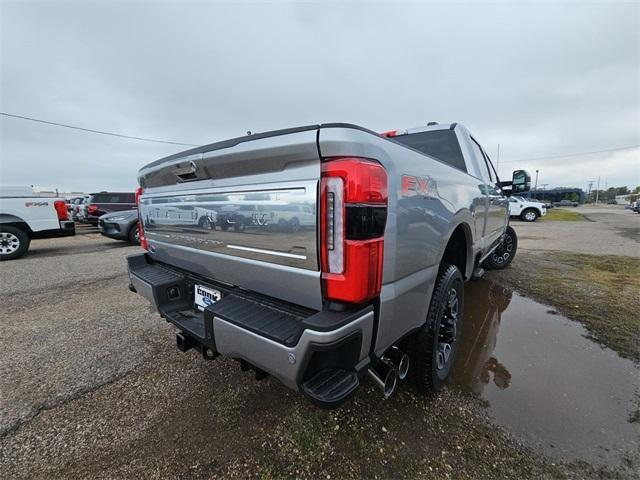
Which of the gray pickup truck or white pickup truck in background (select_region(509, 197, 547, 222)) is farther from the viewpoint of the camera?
white pickup truck in background (select_region(509, 197, 547, 222))

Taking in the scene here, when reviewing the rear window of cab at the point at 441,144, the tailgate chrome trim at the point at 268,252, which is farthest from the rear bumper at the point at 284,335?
the rear window of cab at the point at 441,144

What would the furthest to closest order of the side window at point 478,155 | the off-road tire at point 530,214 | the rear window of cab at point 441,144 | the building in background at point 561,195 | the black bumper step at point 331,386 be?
1. the building in background at point 561,195
2. the off-road tire at point 530,214
3. the side window at point 478,155
4. the rear window of cab at point 441,144
5. the black bumper step at point 331,386

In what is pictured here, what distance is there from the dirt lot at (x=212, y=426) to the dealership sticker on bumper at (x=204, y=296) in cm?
69

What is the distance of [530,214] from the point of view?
18828 mm

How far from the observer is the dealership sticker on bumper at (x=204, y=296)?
1928 mm

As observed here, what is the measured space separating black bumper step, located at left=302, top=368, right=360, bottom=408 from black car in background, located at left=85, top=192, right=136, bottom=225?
1505cm

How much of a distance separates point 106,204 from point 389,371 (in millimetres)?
15777

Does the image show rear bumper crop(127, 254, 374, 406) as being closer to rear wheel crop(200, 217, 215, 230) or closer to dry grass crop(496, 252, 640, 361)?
rear wheel crop(200, 217, 215, 230)

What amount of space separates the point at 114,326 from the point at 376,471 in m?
3.14

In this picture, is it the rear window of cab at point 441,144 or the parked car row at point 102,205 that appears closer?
the rear window of cab at point 441,144

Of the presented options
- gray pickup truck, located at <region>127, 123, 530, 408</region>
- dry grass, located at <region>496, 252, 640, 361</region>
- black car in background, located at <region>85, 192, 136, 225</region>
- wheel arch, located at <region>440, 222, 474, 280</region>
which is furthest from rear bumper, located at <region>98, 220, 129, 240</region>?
dry grass, located at <region>496, 252, 640, 361</region>

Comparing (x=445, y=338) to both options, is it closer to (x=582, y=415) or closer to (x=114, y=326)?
(x=582, y=415)

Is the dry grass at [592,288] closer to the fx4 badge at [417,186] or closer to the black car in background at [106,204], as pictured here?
the fx4 badge at [417,186]

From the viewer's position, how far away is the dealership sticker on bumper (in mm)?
1928
